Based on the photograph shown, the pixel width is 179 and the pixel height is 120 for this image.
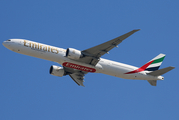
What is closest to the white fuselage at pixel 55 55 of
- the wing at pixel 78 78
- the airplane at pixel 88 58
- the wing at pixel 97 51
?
the airplane at pixel 88 58

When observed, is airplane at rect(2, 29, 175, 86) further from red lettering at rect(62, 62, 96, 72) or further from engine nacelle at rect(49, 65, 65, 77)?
engine nacelle at rect(49, 65, 65, 77)

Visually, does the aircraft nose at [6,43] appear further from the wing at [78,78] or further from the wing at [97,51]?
the wing at [78,78]

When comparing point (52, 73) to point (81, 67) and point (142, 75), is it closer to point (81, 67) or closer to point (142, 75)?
point (81, 67)

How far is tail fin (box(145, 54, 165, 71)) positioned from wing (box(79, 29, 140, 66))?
419 inches

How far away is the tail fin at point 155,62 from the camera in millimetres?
49906

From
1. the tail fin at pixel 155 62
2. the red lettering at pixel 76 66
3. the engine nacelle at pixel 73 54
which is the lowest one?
the red lettering at pixel 76 66

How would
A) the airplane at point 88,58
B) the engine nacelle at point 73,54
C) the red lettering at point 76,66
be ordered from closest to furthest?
the engine nacelle at point 73,54 < the airplane at point 88,58 < the red lettering at point 76,66

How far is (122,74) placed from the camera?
1838 inches

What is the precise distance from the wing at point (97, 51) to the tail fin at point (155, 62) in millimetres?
10632

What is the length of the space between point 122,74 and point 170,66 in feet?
25.7

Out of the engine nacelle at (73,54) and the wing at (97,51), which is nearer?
the wing at (97,51)

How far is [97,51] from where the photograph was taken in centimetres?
4325

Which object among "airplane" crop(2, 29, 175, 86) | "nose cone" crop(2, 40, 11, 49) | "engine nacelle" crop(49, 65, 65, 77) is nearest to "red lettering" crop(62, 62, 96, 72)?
"airplane" crop(2, 29, 175, 86)

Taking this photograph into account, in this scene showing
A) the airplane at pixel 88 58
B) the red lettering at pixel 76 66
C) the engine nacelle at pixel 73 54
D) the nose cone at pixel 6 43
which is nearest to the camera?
the engine nacelle at pixel 73 54
